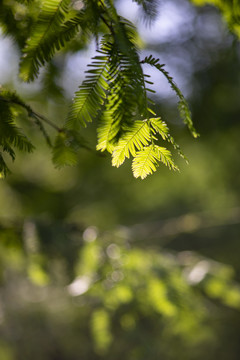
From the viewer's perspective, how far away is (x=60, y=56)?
144 centimetres

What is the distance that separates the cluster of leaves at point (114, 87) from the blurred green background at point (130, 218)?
123mm

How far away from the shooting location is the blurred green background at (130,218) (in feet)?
5.90

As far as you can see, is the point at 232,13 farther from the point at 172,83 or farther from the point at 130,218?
the point at 130,218

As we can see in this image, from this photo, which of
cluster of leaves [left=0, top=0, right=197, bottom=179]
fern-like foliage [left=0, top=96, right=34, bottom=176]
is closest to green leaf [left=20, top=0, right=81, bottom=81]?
cluster of leaves [left=0, top=0, right=197, bottom=179]

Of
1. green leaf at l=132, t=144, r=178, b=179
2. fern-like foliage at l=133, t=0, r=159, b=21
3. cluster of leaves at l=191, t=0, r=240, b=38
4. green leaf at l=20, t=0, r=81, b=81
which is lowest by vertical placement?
green leaf at l=132, t=144, r=178, b=179

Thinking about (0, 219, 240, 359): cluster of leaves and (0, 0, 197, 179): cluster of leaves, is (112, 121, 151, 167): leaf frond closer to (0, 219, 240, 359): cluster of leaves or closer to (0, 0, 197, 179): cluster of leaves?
(0, 0, 197, 179): cluster of leaves

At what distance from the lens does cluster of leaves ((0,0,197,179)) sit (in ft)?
2.15

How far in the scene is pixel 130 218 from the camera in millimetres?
5469

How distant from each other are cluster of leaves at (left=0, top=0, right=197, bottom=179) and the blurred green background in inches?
4.8

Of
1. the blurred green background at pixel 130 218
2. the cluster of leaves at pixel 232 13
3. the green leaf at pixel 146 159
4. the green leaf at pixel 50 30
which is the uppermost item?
the cluster of leaves at pixel 232 13

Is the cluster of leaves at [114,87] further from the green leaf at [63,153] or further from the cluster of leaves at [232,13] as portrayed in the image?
the cluster of leaves at [232,13]

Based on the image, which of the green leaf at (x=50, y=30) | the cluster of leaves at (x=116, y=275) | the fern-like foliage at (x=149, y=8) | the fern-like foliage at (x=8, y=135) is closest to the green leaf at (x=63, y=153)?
the fern-like foliage at (x=8, y=135)

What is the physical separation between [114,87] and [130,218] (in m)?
4.87

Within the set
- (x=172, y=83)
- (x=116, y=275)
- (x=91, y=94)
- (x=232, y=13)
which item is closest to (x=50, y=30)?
(x=91, y=94)
